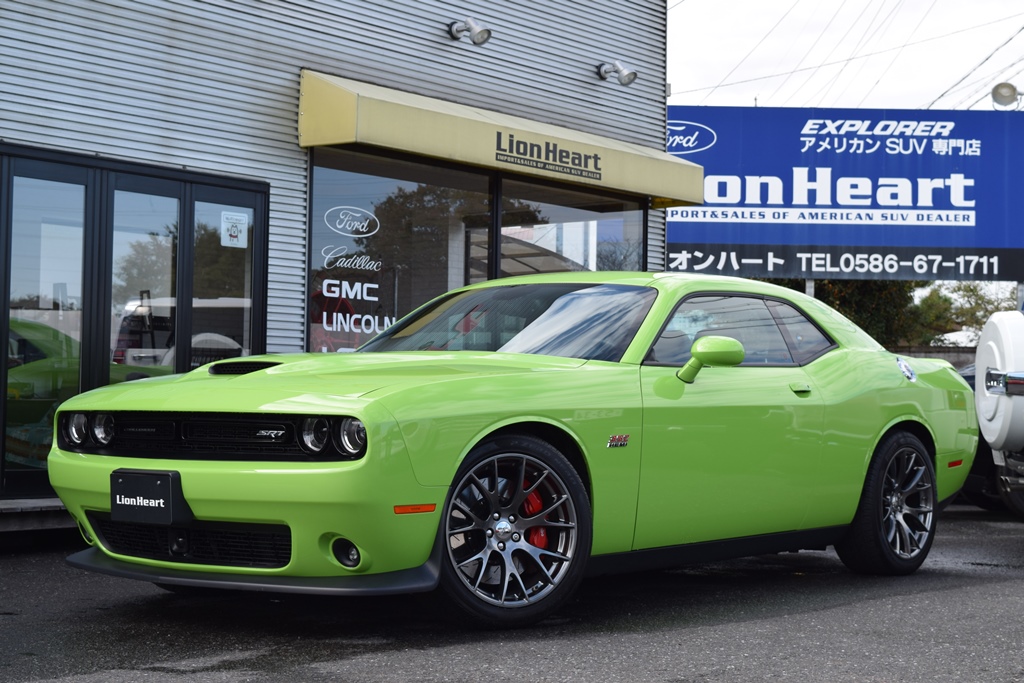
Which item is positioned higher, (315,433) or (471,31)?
(471,31)

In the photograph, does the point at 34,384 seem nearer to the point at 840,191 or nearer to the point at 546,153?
the point at 546,153

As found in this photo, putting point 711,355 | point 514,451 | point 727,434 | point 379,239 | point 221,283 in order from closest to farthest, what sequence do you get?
point 514,451 < point 711,355 < point 727,434 < point 221,283 < point 379,239

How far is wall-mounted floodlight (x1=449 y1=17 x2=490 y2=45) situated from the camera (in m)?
12.0

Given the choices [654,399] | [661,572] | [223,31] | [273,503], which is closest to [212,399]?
[273,503]

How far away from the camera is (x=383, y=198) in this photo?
37.6 feet

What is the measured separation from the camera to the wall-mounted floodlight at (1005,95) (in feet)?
72.2

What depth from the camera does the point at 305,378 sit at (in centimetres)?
505

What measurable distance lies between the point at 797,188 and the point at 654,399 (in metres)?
16.8

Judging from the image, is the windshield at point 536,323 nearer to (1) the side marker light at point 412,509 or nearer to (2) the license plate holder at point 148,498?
(1) the side marker light at point 412,509

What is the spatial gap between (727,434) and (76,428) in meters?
2.71

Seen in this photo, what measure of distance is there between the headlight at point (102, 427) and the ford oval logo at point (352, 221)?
600 cm

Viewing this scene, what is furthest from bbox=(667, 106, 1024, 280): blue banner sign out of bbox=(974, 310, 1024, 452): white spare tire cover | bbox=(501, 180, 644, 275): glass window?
bbox=(974, 310, 1024, 452): white spare tire cover

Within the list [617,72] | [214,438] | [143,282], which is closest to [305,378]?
[214,438]

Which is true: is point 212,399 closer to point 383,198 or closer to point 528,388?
point 528,388
